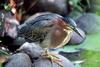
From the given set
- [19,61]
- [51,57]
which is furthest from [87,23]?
[19,61]

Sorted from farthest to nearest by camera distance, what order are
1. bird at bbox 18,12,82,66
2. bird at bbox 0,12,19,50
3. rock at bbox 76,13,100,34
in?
rock at bbox 76,13,100,34, bird at bbox 0,12,19,50, bird at bbox 18,12,82,66

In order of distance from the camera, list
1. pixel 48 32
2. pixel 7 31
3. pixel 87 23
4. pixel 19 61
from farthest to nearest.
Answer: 1. pixel 87 23
2. pixel 7 31
3. pixel 48 32
4. pixel 19 61

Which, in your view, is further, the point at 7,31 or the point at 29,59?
the point at 7,31

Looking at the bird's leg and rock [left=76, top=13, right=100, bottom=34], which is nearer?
the bird's leg

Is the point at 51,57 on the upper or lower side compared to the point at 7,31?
lower

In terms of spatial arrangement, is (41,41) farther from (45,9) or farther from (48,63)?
(45,9)

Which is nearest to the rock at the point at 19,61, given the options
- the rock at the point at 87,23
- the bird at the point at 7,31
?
the bird at the point at 7,31

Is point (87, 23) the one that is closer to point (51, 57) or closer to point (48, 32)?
point (48, 32)

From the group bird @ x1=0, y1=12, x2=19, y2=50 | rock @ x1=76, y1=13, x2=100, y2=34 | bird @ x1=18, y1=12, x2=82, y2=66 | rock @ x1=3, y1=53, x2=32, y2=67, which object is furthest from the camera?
rock @ x1=76, y1=13, x2=100, y2=34

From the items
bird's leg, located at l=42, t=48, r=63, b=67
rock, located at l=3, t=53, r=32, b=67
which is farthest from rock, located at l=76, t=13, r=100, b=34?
rock, located at l=3, t=53, r=32, b=67

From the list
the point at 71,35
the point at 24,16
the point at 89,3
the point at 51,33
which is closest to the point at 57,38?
the point at 51,33

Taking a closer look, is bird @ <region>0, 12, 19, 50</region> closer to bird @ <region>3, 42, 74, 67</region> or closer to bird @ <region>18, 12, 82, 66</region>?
bird @ <region>18, 12, 82, 66</region>
